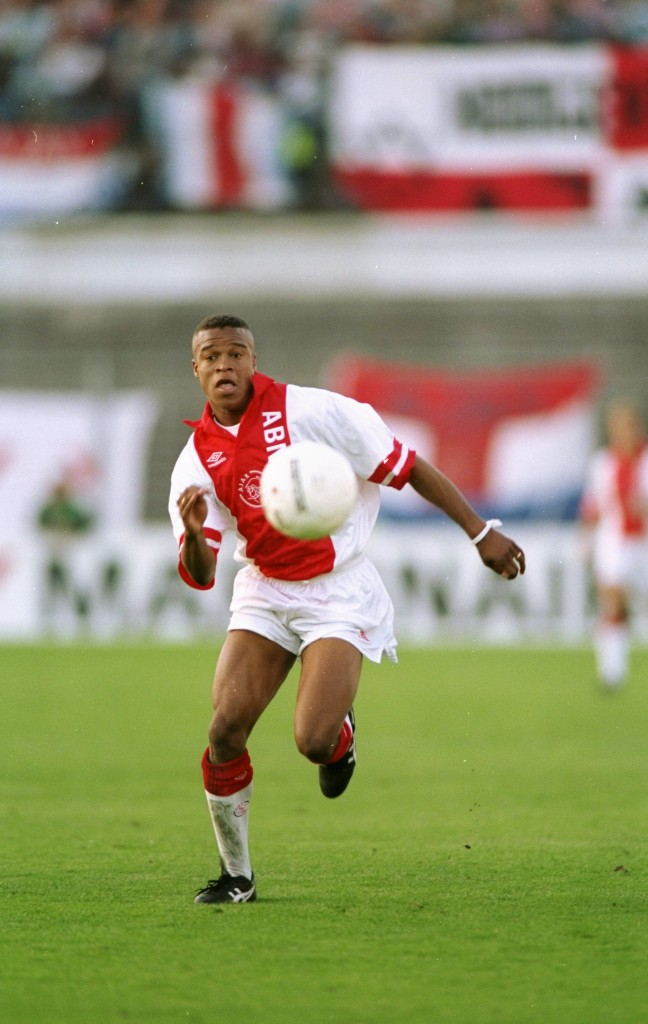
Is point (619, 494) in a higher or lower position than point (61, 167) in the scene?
lower

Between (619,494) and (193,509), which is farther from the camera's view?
(619,494)

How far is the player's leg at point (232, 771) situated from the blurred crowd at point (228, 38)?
762 inches

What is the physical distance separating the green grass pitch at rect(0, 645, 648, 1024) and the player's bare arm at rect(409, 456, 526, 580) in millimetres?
1135

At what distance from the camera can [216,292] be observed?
992 inches

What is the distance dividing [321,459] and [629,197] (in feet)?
62.5

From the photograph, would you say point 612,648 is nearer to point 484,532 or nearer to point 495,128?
point 484,532

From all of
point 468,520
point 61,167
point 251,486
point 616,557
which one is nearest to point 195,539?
point 251,486

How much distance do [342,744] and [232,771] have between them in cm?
51

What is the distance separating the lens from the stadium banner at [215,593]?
64.4 ft

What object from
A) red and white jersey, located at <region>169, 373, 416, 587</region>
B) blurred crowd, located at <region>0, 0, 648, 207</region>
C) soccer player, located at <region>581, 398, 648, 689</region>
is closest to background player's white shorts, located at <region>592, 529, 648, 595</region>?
soccer player, located at <region>581, 398, 648, 689</region>

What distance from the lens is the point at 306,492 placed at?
5.61 metres

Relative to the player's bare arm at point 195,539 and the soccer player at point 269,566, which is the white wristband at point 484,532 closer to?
the soccer player at point 269,566

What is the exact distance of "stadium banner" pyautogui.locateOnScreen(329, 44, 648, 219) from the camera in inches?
939

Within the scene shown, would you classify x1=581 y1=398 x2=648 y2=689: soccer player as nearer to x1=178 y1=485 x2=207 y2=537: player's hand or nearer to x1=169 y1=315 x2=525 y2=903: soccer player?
x1=169 y1=315 x2=525 y2=903: soccer player
